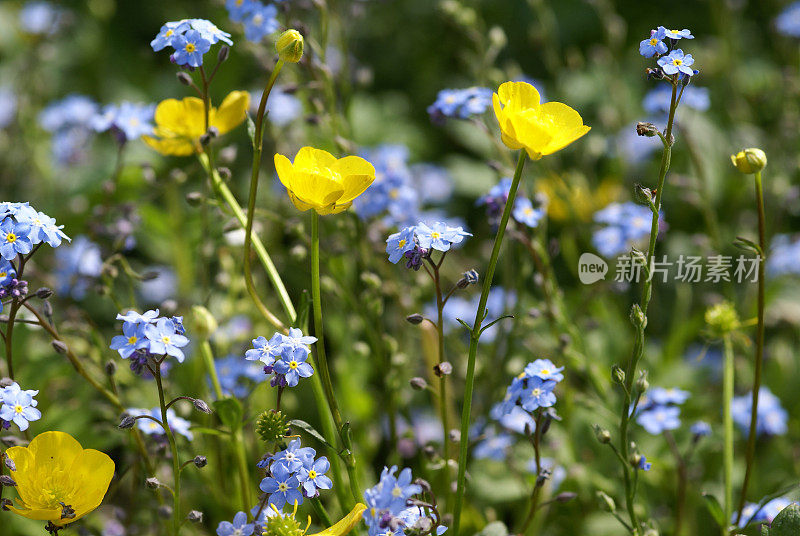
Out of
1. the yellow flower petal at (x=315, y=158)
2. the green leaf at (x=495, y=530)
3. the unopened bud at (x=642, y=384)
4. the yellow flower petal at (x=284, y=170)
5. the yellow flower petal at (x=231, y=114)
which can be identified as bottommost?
the green leaf at (x=495, y=530)

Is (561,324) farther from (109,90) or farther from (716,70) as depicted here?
(109,90)

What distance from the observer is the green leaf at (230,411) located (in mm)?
1619

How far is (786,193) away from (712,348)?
1.95 feet

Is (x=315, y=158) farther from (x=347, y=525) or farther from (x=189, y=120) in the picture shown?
(x=347, y=525)

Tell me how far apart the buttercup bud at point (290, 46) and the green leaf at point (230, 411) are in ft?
2.18

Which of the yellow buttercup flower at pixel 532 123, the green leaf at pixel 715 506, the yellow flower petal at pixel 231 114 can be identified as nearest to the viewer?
the yellow buttercup flower at pixel 532 123

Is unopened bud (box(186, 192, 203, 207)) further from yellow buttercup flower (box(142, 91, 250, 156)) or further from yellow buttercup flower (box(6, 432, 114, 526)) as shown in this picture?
yellow buttercup flower (box(6, 432, 114, 526))

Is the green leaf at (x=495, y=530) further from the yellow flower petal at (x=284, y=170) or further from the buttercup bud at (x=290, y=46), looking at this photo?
the buttercup bud at (x=290, y=46)

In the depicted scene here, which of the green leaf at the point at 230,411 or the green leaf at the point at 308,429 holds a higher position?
the green leaf at the point at 308,429

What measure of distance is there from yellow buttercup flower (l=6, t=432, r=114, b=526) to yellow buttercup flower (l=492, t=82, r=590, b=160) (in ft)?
3.00

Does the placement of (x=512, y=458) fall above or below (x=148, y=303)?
above

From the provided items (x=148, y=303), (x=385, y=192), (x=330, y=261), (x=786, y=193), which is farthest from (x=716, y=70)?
(x=148, y=303)

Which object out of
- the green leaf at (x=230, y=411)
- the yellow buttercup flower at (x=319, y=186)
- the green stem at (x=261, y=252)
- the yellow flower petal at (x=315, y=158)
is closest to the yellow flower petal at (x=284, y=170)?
the yellow buttercup flower at (x=319, y=186)

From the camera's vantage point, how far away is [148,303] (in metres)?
3.29
